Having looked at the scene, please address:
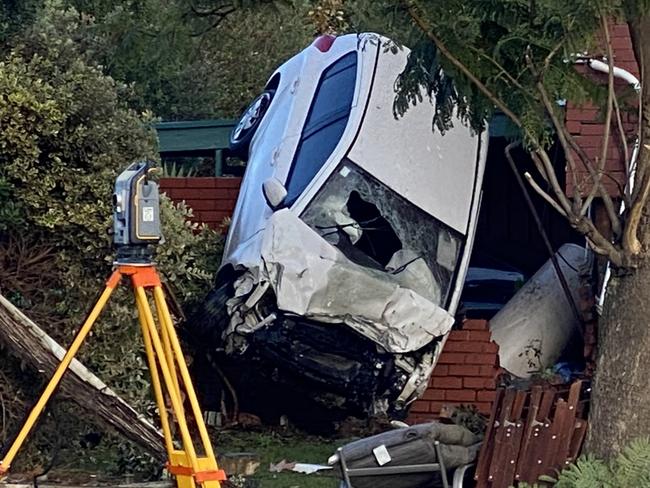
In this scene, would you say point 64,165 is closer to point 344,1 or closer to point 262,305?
point 262,305

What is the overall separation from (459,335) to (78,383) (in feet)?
10.5

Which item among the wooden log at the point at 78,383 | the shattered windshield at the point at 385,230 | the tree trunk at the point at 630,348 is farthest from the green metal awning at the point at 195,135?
the tree trunk at the point at 630,348

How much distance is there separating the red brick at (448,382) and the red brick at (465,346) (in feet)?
0.71

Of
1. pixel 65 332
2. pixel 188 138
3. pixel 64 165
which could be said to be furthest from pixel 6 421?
pixel 188 138

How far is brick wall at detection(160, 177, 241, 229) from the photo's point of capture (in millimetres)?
9602

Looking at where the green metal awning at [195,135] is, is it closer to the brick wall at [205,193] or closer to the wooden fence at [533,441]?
the brick wall at [205,193]

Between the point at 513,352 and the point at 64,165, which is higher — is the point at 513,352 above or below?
below

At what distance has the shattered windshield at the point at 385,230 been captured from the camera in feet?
26.6

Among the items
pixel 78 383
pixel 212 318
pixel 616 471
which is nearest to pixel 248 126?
pixel 212 318

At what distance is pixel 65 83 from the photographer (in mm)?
7324

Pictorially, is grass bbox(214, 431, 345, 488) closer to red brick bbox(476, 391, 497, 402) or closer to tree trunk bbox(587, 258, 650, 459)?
red brick bbox(476, 391, 497, 402)

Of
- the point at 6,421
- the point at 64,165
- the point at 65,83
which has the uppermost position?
the point at 65,83

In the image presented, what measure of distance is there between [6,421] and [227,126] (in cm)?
617

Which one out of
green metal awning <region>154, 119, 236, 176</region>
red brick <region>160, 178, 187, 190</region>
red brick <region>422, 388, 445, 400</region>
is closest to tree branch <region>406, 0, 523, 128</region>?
red brick <region>422, 388, 445, 400</region>
